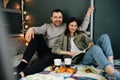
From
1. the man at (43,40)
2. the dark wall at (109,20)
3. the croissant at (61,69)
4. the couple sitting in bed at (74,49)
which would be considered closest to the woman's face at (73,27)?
the couple sitting in bed at (74,49)

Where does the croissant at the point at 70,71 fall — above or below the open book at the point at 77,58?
below

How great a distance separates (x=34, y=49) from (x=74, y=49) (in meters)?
0.40

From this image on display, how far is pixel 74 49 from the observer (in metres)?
1.92

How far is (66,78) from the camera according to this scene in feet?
4.36

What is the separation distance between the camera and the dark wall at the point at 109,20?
7.18ft

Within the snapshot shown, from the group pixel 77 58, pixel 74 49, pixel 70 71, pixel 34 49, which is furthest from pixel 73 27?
pixel 70 71

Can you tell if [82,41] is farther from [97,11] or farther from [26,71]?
[26,71]

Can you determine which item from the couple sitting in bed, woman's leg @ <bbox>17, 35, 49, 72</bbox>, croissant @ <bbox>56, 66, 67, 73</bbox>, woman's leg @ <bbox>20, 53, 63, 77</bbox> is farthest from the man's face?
croissant @ <bbox>56, 66, 67, 73</bbox>

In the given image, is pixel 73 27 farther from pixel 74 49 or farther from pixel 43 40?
pixel 43 40

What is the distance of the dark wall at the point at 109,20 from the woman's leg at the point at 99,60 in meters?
0.63

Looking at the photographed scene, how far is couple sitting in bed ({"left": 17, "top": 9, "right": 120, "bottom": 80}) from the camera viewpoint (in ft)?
5.08

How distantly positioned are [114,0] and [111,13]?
149 mm

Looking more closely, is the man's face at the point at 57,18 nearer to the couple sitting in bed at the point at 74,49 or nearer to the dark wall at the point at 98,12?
the couple sitting in bed at the point at 74,49

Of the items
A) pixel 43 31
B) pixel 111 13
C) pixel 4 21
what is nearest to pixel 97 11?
pixel 111 13
